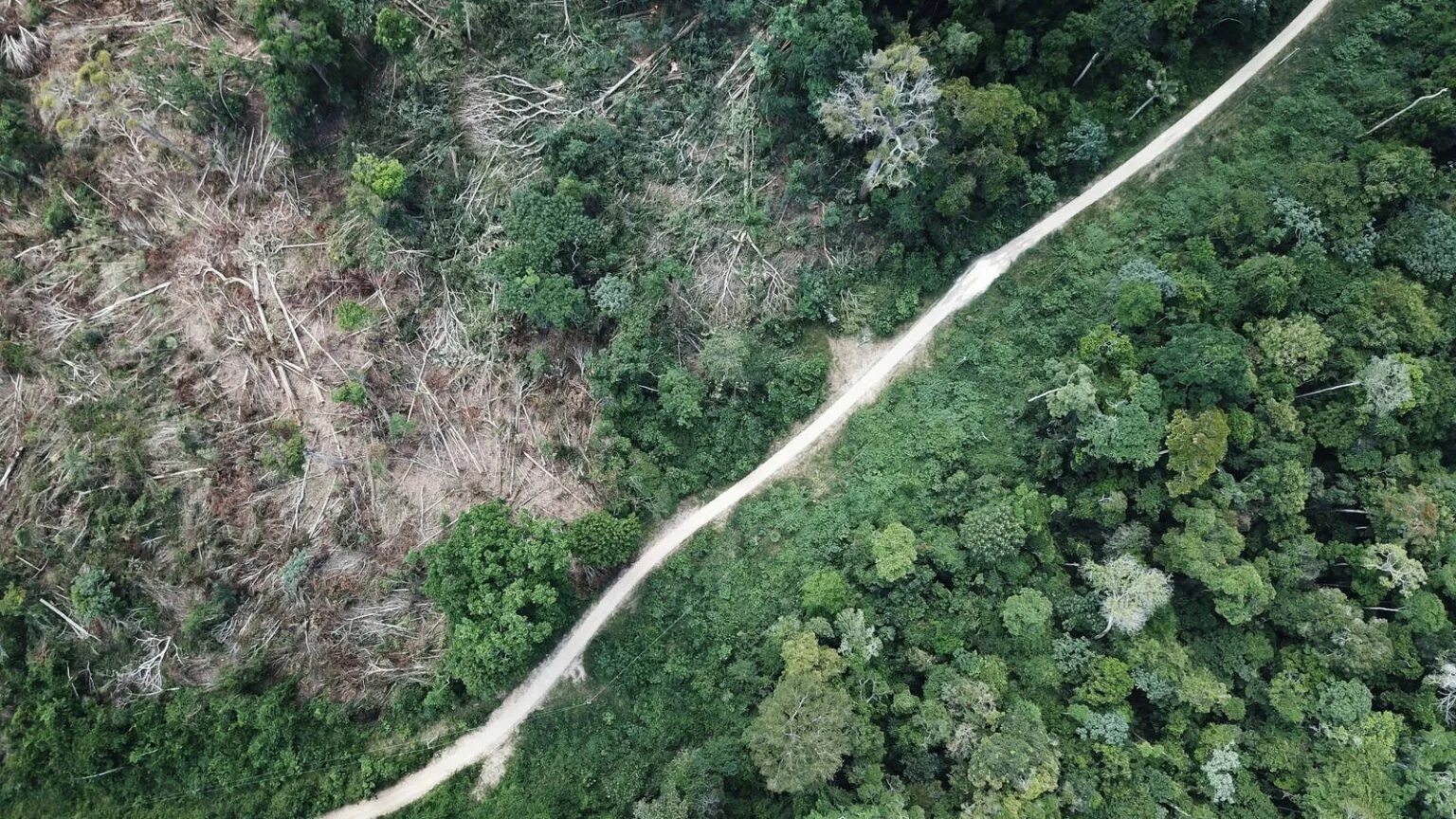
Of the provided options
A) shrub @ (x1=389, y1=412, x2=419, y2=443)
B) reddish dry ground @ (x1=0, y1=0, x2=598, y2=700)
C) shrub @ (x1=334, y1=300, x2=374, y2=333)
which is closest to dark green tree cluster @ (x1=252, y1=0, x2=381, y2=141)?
reddish dry ground @ (x1=0, y1=0, x2=598, y2=700)

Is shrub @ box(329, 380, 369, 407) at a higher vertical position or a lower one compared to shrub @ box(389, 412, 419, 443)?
higher

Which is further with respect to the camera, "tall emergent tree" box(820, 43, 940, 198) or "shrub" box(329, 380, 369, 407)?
"tall emergent tree" box(820, 43, 940, 198)

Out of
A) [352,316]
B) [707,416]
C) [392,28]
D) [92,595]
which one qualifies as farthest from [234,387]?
[707,416]

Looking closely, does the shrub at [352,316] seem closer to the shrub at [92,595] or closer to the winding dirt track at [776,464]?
the shrub at [92,595]

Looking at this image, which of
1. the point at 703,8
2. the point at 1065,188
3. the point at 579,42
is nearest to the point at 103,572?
the point at 579,42

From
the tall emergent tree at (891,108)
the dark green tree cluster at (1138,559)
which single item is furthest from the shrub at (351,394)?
the tall emergent tree at (891,108)

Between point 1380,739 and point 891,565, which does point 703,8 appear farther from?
point 1380,739

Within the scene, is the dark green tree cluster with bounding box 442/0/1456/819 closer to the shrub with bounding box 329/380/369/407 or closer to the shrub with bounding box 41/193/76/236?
the shrub with bounding box 329/380/369/407
